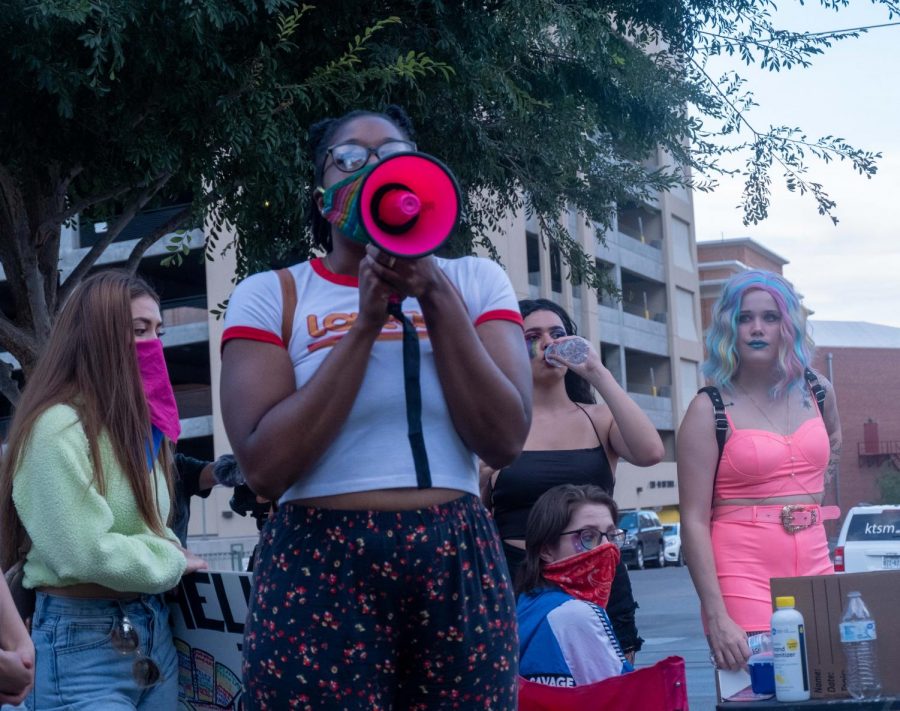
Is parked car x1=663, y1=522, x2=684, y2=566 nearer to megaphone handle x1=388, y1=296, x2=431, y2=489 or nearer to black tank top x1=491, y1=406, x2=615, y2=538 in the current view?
black tank top x1=491, y1=406, x2=615, y2=538

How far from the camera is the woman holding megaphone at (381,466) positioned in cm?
199

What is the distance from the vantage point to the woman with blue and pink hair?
4.00 m

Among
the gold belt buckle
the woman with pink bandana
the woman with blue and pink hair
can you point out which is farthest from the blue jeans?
the gold belt buckle

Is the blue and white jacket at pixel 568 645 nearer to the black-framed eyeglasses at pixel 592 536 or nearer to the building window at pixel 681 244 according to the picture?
the black-framed eyeglasses at pixel 592 536

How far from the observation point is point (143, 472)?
3.19 meters

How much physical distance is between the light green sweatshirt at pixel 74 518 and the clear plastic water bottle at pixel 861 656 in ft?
6.27

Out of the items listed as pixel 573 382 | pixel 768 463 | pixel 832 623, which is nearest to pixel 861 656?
pixel 832 623

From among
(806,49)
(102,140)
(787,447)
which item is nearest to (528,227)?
(806,49)

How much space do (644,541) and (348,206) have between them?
3384 cm

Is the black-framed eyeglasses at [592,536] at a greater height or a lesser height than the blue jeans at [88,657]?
greater

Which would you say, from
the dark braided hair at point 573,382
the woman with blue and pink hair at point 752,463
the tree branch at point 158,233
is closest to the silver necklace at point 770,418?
the woman with blue and pink hair at point 752,463

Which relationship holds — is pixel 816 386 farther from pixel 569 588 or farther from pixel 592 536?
pixel 569 588

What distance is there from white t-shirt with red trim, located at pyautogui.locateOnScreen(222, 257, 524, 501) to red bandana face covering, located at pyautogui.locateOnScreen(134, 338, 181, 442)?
1.26 metres

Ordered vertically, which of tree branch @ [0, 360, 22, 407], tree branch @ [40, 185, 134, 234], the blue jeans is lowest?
the blue jeans
